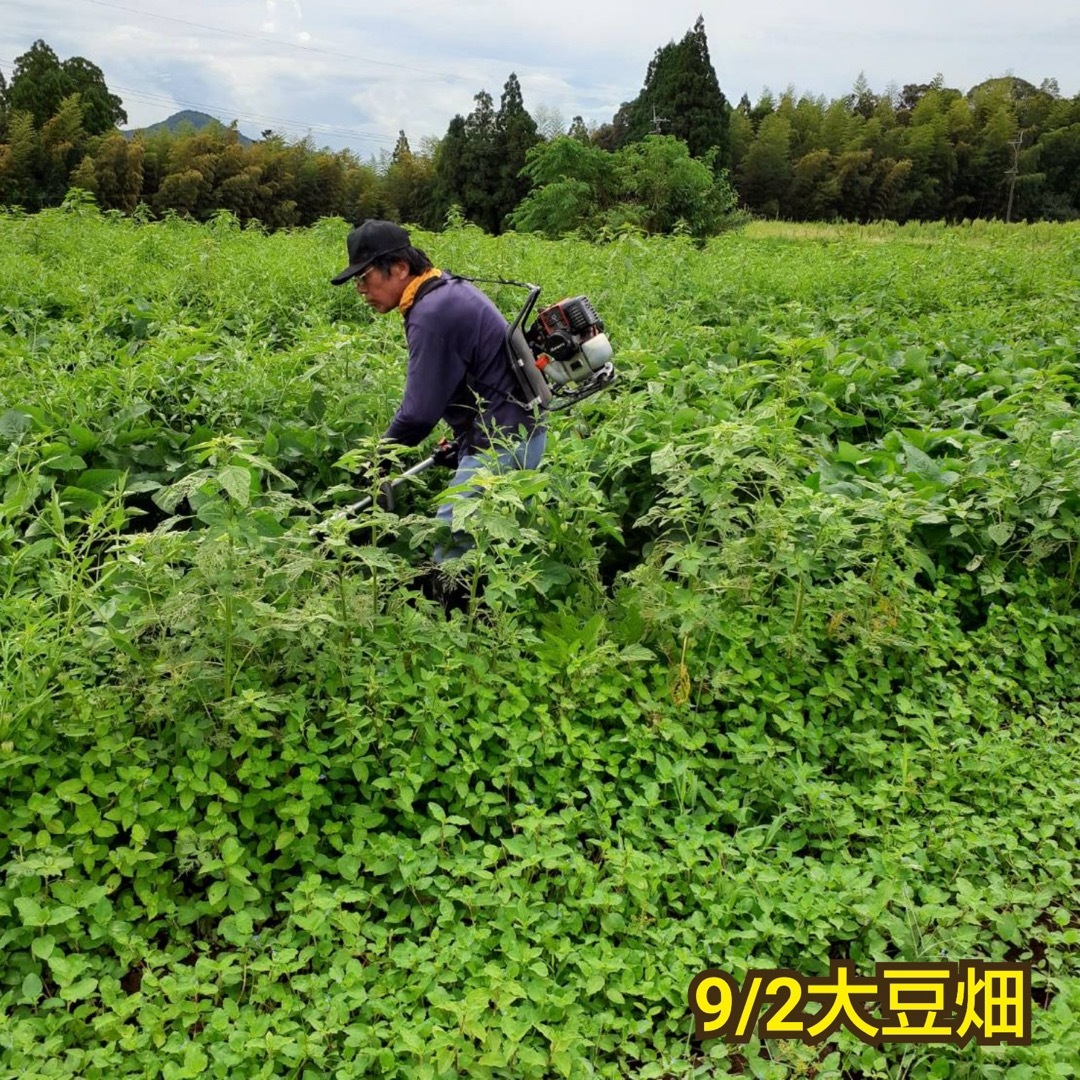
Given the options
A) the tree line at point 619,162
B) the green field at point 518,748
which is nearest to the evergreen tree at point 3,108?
the tree line at point 619,162

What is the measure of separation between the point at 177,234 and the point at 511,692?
9.79 metres

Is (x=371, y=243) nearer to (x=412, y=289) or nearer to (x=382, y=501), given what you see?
(x=412, y=289)

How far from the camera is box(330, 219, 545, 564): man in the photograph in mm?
3463

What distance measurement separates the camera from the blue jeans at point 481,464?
10.3 ft

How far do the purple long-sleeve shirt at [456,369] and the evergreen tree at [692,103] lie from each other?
28.6 m

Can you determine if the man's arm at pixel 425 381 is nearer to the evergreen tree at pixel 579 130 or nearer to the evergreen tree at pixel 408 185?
the evergreen tree at pixel 579 130

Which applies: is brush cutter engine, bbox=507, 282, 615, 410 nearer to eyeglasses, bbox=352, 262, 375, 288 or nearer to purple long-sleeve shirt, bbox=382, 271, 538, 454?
purple long-sleeve shirt, bbox=382, 271, 538, 454

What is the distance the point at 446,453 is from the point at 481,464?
12.4 inches

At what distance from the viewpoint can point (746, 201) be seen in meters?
37.1

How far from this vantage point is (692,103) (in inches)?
1180

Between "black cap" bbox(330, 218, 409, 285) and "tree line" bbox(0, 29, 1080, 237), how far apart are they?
24.2 ft

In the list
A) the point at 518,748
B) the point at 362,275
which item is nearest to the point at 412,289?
the point at 362,275

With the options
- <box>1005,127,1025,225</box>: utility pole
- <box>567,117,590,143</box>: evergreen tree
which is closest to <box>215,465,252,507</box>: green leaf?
<box>567,117,590,143</box>: evergreen tree

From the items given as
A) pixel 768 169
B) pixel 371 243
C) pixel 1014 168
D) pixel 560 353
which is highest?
pixel 1014 168
